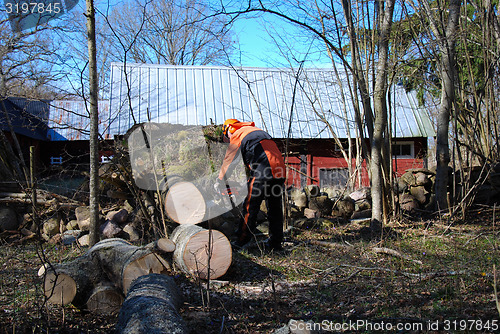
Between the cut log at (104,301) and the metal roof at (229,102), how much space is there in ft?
31.4

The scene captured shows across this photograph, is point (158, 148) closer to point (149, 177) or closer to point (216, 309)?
point (149, 177)

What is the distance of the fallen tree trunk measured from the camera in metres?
3.55

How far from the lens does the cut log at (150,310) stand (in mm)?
2471

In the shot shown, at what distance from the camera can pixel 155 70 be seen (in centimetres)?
1457

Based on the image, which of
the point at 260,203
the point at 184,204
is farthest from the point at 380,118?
the point at 184,204

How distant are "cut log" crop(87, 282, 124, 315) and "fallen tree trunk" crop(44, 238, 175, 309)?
2.2 inches

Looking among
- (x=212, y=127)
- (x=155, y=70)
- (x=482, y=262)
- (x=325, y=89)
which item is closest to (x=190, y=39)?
(x=155, y=70)

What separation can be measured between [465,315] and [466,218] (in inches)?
206

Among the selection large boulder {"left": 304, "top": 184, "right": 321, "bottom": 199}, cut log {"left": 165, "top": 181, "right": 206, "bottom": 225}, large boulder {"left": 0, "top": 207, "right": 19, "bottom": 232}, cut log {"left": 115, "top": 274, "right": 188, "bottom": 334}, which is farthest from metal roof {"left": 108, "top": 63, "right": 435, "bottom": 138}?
cut log {"left": 115, "top": 274, "right": 188, "bottom": 334}

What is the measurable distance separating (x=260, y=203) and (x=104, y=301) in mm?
2592

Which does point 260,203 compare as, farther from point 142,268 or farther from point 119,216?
point 119,216

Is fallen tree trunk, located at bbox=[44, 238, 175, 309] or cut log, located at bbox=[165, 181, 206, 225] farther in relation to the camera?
cut log, located at bbox=[165, 181, 206, 225]

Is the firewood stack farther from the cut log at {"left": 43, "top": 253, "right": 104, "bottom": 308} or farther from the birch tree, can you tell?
the cut log at {"left": 43, "top": 253, "right": 104, "bottom": 308}

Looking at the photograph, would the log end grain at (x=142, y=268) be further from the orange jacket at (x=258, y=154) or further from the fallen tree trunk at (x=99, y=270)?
the orange jacket at (x=258, y=154)
